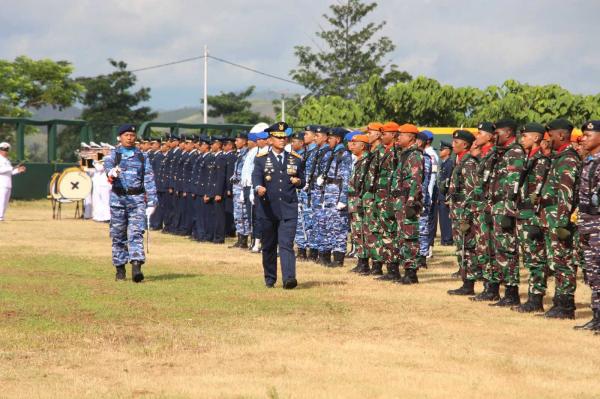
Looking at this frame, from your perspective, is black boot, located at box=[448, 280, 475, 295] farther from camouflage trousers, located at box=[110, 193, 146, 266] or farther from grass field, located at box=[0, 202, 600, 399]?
camouflage trousers, located at box=[110, 193, 146, 266]

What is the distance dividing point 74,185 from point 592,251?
74.7ft

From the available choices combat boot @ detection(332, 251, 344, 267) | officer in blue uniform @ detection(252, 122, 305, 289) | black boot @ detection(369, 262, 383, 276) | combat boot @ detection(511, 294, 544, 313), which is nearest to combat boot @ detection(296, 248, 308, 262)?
combat boot @ detection(332, 251, 344, 267)

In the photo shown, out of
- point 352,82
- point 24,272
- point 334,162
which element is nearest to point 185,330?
point 24,272

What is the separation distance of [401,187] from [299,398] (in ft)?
25.3

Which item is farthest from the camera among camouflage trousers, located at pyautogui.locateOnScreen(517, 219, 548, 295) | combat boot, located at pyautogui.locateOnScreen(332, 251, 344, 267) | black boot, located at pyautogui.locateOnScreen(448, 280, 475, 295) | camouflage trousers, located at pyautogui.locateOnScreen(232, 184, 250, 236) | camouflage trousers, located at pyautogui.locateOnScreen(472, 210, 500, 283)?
camouflage trousers, located at pyautogui.locateOnScreen(232, 184, 250, 236)

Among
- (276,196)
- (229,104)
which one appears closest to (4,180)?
(276,196)

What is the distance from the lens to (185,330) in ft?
37.0

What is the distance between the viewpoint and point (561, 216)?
12023 mm

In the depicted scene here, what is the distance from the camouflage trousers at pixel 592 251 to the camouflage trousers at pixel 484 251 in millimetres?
2305

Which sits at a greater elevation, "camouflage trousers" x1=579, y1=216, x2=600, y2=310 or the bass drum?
the bass drum

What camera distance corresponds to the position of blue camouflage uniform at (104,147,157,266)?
15461mm

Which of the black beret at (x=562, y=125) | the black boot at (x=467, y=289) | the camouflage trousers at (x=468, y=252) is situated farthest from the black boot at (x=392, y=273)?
the black beret at (x=562, y=125)

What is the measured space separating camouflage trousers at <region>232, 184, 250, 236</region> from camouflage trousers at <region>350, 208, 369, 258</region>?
457cm

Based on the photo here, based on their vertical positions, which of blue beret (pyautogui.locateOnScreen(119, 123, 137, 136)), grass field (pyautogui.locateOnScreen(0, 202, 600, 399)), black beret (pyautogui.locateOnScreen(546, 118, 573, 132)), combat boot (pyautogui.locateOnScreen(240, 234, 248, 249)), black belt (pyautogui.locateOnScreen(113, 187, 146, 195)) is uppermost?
blue beret (pyautogui.locateOnScreen(119, 123, 137, 136))
